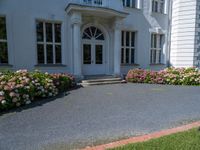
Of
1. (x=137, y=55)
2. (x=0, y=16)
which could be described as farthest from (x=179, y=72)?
Answer: (x=0, y=16)

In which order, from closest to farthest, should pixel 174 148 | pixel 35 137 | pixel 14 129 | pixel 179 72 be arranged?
pixel 174 148
pixel 35 137
pixel 14 129
pixel 179 72

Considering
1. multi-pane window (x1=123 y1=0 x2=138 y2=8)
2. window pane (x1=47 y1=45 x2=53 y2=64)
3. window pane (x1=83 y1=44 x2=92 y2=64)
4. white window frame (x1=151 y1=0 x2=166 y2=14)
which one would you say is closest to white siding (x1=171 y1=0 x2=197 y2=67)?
Result: white window frame (x1=151 y1=0 x2=166 y2=14)

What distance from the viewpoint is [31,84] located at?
6.58 meters

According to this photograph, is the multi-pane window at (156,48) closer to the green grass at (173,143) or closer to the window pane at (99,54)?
the window pane at (99,54)

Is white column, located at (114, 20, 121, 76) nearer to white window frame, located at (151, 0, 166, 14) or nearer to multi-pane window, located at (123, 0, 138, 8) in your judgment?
multi-pane window, located at (123, 0, 138, 8)

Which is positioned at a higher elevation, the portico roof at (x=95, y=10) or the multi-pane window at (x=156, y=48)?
the portico roof at (x=95, y=10)

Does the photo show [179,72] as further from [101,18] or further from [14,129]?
[14,129]

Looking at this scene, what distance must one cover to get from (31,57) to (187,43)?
1076 centimetres

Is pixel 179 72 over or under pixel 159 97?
over

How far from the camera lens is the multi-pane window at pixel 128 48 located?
13.0m

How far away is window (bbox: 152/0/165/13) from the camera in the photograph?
13.9 m

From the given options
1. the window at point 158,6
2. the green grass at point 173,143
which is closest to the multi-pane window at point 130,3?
the window at point 158,6

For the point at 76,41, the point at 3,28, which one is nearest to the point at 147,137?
the point at 76,41

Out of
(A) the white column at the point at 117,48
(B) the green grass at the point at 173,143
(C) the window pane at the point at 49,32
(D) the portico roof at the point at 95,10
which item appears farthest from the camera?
(A) the white column at the point at 117,48
